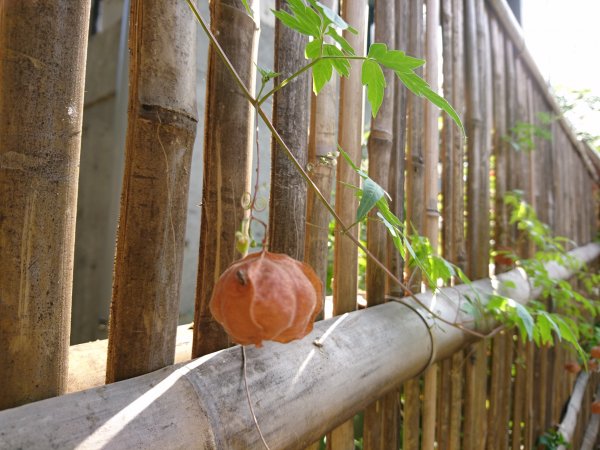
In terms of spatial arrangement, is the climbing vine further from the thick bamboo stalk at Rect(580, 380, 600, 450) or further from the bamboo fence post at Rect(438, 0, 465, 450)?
the thick bamboo stalk at Rect(580, 380, 600, 450)

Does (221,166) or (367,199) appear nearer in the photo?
(367,199)

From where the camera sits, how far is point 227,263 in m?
0.75

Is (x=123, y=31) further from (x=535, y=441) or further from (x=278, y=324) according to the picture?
(x=535, y=441)

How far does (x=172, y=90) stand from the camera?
2.12 feet

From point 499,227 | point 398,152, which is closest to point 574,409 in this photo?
point 499,227

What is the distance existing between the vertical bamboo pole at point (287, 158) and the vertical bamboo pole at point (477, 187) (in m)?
1.10

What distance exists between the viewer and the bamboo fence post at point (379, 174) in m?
1.16

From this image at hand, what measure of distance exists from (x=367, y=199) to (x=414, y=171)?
35.2 inches

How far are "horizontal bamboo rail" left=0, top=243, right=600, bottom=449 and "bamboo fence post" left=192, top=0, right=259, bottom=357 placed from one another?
8 cm

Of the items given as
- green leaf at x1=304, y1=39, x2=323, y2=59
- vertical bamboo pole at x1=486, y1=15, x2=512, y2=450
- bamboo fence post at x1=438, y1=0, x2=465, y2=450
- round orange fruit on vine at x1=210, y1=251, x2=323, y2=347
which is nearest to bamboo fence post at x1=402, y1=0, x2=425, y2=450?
bamboo fence post at x1=438, y1=0, x2=465, y2=450

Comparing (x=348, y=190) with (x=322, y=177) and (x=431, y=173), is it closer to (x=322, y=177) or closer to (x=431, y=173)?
(x=322, y=177)

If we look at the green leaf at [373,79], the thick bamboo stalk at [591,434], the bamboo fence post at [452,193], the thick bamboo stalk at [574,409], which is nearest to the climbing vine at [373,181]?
the green leaf at [373,79]

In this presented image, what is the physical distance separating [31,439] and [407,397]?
3.59 feet

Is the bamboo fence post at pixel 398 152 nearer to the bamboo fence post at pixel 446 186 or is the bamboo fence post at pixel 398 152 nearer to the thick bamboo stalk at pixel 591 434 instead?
the bamboo fence post at pixel 446 186
